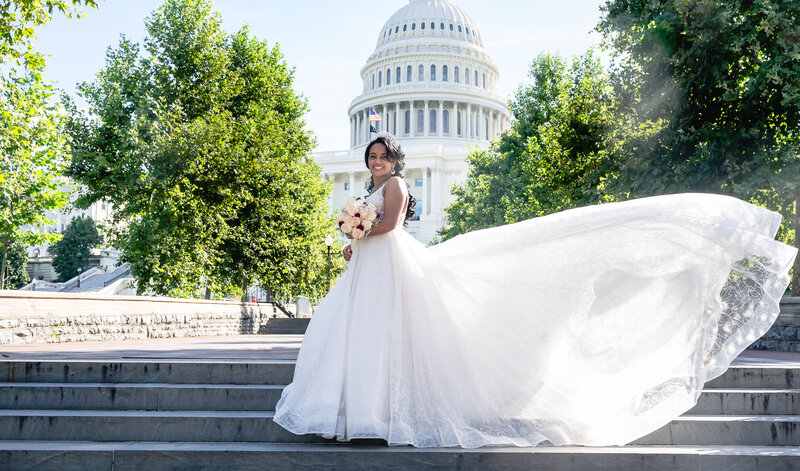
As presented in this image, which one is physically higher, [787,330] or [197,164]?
[197,164]

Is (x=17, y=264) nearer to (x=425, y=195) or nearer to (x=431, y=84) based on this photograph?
(x=425, y=195)

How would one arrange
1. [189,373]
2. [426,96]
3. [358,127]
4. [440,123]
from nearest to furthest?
[189,373], [426,96], [440,123], [358,127]

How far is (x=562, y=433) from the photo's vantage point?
4586 millimetres

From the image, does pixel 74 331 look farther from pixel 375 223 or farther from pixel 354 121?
pixel 354 121

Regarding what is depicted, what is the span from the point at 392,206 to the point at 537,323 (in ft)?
4.25

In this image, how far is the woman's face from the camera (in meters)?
4.71

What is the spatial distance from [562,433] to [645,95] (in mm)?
12924

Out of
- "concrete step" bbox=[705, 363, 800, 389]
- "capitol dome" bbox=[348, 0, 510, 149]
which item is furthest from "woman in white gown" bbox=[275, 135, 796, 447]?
"capitol dome" bbox=[348, 0, 510, 149]

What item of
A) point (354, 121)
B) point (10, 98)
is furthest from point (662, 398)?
point (354, 121)

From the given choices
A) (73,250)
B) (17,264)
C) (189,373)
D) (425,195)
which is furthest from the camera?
(425,195)

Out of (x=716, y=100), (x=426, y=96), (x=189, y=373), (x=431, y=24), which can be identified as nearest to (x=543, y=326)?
(x=189, y=373)

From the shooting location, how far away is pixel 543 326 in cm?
486

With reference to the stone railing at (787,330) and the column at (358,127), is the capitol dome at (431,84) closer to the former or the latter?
the column at (358,127)

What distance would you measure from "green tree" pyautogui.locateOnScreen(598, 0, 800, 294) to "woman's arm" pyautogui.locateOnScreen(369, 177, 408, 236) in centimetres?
1069
